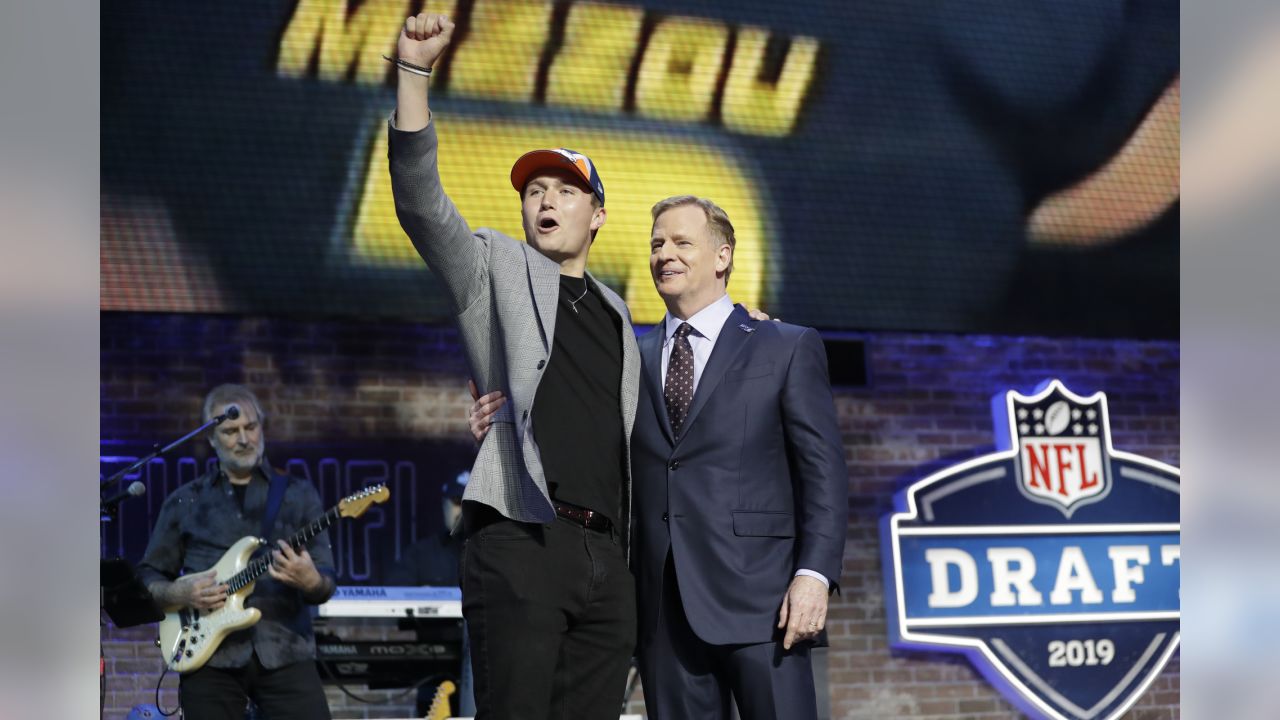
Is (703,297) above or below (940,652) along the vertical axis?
above

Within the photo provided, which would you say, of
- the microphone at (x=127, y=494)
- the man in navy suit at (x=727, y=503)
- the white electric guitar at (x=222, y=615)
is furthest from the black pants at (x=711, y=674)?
the microphone at (x=127, y=494)

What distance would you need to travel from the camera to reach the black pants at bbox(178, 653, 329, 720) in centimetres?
530

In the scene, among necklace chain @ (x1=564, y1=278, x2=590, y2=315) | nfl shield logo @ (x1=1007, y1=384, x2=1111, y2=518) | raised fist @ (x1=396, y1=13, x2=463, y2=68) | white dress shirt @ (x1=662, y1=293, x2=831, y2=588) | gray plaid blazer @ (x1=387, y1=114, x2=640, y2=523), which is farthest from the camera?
nfl shield logo @ (x1=1007, y1=384, x2=1111, y2=518)

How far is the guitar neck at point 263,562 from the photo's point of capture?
5.46 m

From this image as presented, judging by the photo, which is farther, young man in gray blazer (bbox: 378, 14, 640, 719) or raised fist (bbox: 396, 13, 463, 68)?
young man in gray blazer (bbox: 378, 14, 640, 719)

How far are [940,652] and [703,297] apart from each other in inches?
209

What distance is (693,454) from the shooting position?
112 inches

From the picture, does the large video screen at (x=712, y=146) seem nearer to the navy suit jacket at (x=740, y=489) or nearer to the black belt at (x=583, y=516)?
the navy suit jacket at (x=740, y=489)

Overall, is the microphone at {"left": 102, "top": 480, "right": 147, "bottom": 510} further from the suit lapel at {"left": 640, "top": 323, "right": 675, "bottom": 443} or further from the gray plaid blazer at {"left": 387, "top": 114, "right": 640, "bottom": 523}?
the gray plaid blazer at {"left": 387, "top": 114, "right": 640, "bottom": 523}

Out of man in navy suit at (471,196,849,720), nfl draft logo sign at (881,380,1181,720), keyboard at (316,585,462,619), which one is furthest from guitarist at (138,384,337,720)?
nfl draft logo sign at (881,380,1181,720)

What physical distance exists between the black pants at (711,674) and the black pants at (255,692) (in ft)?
9.49
